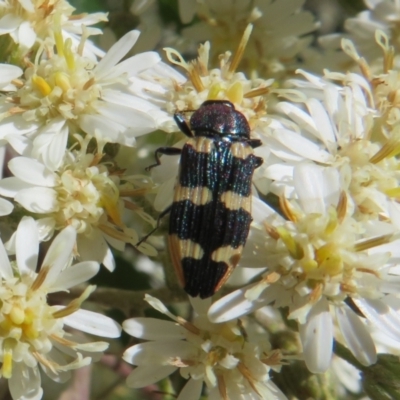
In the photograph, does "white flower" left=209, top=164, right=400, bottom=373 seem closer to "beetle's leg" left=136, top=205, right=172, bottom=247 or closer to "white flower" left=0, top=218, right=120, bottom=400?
"beetle's leg" left=136, top=205, right=172, bottom=247

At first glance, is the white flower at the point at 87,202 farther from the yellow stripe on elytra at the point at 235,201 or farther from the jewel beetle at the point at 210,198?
the yellow stripe on elytra at the point at 235,201

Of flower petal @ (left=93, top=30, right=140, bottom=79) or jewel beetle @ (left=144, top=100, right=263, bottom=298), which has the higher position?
flower petal @ (left=93, top=30, right=140, bottom=79)

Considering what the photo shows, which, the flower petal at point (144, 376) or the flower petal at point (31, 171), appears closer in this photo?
the flower petal at point (31, 171)

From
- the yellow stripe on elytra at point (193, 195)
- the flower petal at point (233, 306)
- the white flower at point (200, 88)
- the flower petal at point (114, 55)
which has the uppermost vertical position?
the flower petal at point (114, 55)

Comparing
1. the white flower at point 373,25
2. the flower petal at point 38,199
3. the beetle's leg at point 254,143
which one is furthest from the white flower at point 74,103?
the white flower at point 373,25

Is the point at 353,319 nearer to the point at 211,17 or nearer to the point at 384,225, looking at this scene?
the point at 384,225

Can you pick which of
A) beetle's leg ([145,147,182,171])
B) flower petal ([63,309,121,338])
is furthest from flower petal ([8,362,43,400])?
beetle's leg ([145,147,182,171])
